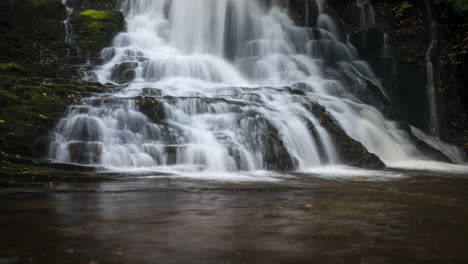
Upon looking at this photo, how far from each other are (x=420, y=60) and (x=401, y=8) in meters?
3.00

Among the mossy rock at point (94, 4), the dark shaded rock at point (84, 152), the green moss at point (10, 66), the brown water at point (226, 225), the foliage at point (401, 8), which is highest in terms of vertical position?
the mossy rock at point (94, 4)

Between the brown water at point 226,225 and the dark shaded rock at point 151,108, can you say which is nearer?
the brown water at point 226,225

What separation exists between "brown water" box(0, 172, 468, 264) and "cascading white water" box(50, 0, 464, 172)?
3172mm

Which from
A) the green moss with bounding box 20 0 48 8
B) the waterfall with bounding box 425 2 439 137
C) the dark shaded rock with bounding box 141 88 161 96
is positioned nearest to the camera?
the dark shaded rock with bounding box 141 88 161 96

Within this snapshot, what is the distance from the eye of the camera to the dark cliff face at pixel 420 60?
1619cm

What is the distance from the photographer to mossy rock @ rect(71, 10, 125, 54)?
1747 centimetres

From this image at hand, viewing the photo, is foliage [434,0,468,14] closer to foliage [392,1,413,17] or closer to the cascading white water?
foliage [392,1,413,17]

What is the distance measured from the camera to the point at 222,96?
12711mm

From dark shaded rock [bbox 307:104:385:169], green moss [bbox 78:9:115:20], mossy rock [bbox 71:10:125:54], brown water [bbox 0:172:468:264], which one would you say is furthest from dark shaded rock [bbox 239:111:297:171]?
green moss [bbox 78:9:115:20]

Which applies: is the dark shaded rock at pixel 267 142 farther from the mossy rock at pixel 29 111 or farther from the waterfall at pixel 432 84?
the waterfall at pixel 432 84

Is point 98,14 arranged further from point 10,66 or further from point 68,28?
point 10,66

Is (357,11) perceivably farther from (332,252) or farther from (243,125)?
(332,252)

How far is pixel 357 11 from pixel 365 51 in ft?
11.2

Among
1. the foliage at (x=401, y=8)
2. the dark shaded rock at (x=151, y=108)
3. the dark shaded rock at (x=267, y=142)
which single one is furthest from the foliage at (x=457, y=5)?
the dark shaded rock at (x=151, y=108)
